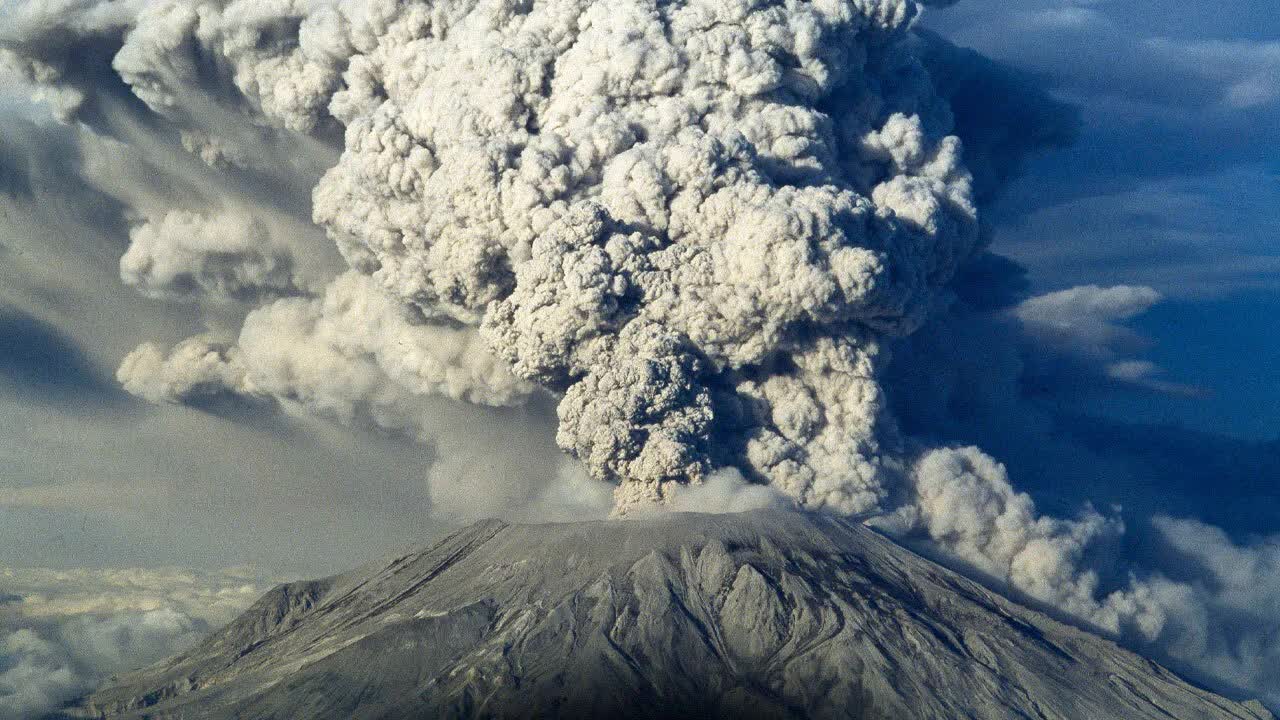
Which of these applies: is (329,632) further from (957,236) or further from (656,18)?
(957,236)

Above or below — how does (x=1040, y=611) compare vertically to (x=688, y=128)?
below

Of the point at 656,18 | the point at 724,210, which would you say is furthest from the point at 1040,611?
the point at 656,18

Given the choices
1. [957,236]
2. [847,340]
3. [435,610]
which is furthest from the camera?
[957,236]

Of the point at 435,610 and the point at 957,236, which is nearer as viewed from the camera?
the point at 435,610

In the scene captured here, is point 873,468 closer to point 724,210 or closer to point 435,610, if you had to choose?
point 724,210

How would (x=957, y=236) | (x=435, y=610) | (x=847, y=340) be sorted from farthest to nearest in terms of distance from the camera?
(x=957, y=236)
(x=847, y=340)
(x=435, y=610)

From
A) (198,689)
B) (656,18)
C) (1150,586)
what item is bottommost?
(1150,586)
